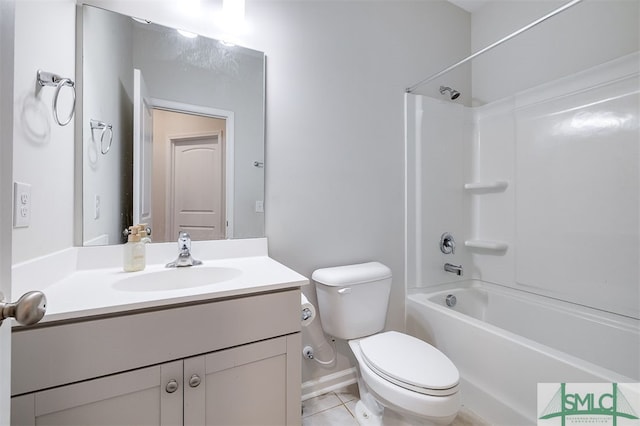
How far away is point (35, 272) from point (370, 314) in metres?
1.33

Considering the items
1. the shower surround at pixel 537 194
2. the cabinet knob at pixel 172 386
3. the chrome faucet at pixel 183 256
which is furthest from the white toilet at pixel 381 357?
the cabinet knob at pixel 172 386

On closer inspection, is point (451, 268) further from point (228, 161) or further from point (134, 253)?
point (134, 253)

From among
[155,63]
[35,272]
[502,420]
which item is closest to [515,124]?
[502,420]

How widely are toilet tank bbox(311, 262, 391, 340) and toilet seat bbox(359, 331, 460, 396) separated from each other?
0.40 ft

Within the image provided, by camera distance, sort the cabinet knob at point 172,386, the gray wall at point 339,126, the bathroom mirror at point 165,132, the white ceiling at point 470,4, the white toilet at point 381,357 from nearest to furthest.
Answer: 1. the cabinet knob at point 172,386
2. the white toilet at point 381,357
3. the bathroom mirror at point 165,132
4. the gray wall at point 339,126
5. the white ceiling at point 470,4

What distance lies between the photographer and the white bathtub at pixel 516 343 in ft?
3.85

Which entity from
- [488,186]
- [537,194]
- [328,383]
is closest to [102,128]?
[328,383]

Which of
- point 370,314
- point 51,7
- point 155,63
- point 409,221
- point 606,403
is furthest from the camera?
point 409,221

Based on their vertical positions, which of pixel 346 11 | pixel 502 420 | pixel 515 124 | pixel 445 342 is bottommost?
pixel 502 420

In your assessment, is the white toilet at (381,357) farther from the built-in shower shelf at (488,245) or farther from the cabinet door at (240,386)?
the built-in shower shelf at (488,245)

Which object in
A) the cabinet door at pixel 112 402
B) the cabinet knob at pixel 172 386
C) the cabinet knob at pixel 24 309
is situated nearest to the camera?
the cabinet knob at pixel 24 309

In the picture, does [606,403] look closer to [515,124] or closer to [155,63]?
[515,124]

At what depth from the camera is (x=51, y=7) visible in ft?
3.02

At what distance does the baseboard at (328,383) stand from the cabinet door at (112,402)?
876 millimetres
